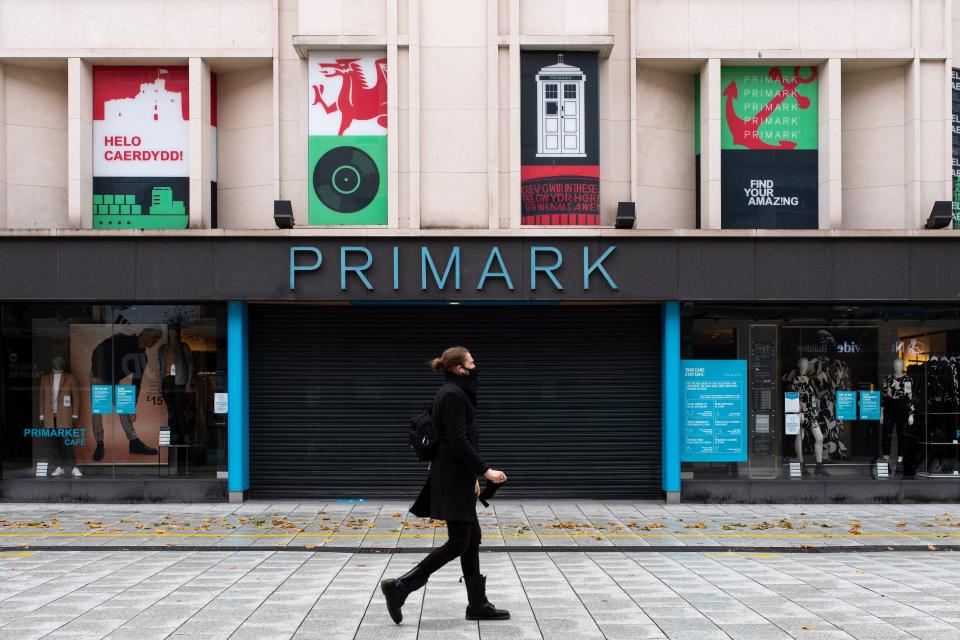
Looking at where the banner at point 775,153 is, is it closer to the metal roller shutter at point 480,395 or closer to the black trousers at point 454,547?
the metal roller shutter at point 480,395

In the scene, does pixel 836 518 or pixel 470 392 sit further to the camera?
pixel 836 518

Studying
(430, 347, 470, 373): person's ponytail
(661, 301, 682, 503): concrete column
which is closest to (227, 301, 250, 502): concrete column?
(661, 301, 682, 503): concrete column

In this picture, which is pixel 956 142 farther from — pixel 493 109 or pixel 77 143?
pixel 77 143

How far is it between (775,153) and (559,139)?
11.5ft

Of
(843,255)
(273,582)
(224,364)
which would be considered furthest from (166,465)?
(843,255)

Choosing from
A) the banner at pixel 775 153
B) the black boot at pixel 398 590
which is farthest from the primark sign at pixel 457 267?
Answer: the black boot at pixel 398 590

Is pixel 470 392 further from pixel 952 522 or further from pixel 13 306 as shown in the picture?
pixel 13 306

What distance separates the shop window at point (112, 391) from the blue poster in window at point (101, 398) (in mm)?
16

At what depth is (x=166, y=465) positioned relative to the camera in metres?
14.2

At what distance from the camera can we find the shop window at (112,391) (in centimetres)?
1420

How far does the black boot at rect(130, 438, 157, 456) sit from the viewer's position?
14.3 m

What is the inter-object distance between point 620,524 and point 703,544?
5.62 feet

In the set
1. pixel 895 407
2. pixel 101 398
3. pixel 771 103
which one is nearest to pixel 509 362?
pixel 771 103

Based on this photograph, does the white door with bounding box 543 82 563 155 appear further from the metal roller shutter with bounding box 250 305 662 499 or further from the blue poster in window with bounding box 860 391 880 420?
the blue poster in window with bounding box 860 391 880 420
